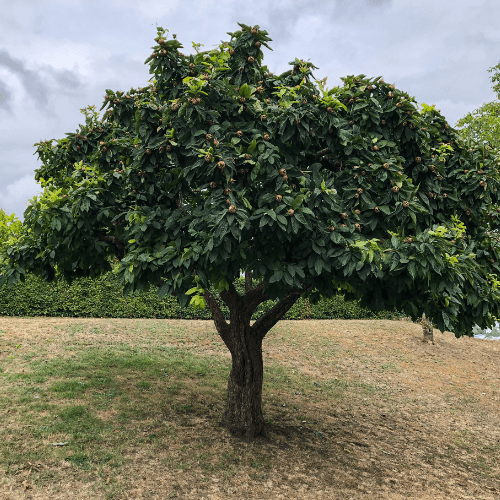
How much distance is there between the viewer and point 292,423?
8.69 meters

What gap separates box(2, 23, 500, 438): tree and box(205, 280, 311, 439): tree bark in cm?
98

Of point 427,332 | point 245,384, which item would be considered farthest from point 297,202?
point 427,332

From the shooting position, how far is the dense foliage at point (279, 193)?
15.5 feet

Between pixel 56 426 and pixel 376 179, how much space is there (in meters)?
6.13

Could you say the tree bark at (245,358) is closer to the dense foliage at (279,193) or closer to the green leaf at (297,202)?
the dense foliage at (279,193)

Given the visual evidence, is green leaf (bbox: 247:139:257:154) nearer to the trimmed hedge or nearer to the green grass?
the green grass

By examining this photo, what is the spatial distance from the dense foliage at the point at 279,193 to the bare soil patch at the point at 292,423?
271 centimetres

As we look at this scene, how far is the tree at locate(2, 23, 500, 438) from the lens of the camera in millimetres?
4727

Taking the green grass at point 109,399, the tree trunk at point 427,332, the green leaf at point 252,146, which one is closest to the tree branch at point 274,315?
the green grass at point 109,399

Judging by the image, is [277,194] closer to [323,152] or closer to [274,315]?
[323,152]

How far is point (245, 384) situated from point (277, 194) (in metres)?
4.05

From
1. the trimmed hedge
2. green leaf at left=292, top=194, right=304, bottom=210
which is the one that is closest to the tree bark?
green leaf at left=292, top=194, right=304, bottom=210

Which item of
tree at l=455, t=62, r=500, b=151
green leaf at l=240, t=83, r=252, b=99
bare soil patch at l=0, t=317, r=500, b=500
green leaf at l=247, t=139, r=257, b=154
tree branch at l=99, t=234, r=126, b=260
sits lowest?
bare soil patch at l=0, t=317, r=500, b=500

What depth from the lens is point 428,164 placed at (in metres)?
5.85
